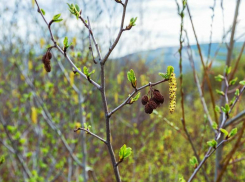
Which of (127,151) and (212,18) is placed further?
(212,18)

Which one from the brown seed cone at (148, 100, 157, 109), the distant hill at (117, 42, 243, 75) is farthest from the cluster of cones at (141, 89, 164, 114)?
the distant hill at (117, 42, 243, 75)

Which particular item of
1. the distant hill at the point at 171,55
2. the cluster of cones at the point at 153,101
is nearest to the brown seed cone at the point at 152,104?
the cluster of cones at the point at 153,101

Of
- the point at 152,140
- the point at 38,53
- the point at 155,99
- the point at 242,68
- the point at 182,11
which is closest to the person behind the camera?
the point at 155,99

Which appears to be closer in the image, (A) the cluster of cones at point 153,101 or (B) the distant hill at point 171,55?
(A) the cluster of cones at point 153,101

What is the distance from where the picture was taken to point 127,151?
109 centimetres

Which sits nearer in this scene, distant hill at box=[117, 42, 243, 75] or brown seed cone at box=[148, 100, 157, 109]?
brown seed cone at box=[148, 100, 157, 109]

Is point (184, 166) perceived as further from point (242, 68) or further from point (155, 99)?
point (242, 68)

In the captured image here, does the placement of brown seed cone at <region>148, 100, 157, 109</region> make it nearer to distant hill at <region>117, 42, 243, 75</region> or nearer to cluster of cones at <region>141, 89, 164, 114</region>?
cluster of cones at <region>141, 89, 164, 114</region>

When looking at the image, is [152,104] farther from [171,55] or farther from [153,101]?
[171,55]

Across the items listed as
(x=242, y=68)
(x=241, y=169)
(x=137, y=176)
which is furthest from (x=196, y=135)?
(x=242, y=68)

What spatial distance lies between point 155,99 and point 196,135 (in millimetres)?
7678

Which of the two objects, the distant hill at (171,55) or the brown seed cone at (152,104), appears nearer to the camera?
the brown seed cone at (152,104)

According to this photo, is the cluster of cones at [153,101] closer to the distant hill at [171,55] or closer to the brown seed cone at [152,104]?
the brown seed cone at [152,104]

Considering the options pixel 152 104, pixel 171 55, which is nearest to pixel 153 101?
pixel 152 104
